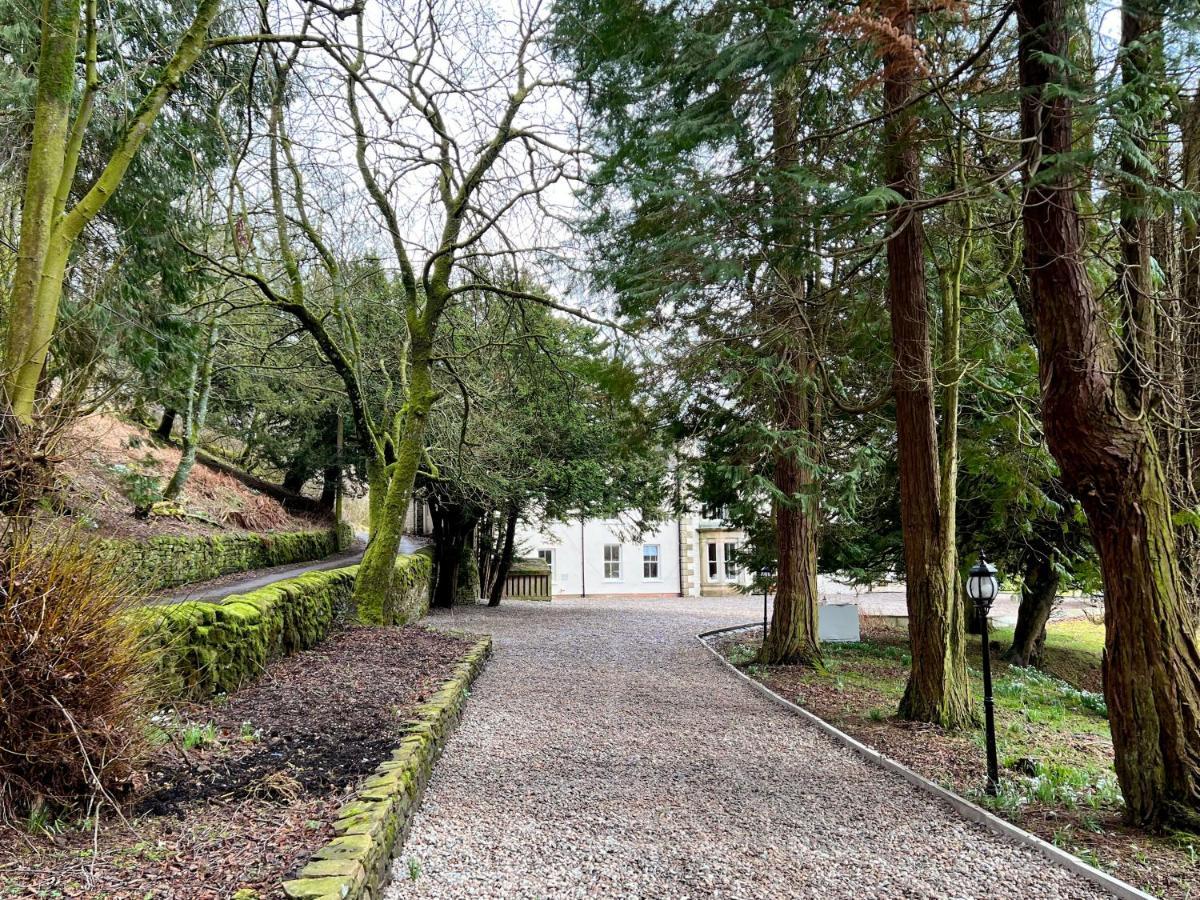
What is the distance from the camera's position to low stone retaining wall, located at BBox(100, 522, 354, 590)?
1012 cm

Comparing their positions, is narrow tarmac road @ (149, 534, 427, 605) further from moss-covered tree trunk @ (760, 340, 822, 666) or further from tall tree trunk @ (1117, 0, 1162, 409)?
tall tree trunk @ (1117, 0, 1162, 409)

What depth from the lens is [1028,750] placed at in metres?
5.88

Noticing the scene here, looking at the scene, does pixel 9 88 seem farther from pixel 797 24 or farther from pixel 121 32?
pixel 797 24

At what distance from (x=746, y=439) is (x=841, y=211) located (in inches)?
173

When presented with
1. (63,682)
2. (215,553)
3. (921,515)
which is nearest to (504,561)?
(215,553)

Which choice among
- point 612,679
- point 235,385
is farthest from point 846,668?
point 235,385

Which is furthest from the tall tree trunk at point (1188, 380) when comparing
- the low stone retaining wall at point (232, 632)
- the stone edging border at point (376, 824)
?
the low stone retaining wall at point (232, 632)

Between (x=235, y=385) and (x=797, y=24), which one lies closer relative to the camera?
(x=797, y=24)

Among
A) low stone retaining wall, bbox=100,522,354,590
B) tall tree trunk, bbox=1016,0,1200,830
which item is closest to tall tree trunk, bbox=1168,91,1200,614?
tall tree trunk, bbox=1016,0,1200,830

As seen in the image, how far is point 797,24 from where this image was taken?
4.15 metres

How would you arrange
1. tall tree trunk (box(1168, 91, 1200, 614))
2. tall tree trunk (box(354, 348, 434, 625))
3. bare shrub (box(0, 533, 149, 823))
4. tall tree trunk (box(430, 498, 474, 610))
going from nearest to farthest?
bare shrub (box(0, 533, 149, 823)) < tall tree trunk (box(1168, 91, 1200, 614)) < tall tree trunk (box(354, 348, 434, 625)) < tall tree trunk (box(430, 498, 474, 610))

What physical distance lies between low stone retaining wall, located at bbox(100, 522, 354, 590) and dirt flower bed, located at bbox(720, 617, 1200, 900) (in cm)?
728

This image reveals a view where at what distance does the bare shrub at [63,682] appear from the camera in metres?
2.85

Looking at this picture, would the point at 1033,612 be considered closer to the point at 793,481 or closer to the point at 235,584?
the point at 793,481
